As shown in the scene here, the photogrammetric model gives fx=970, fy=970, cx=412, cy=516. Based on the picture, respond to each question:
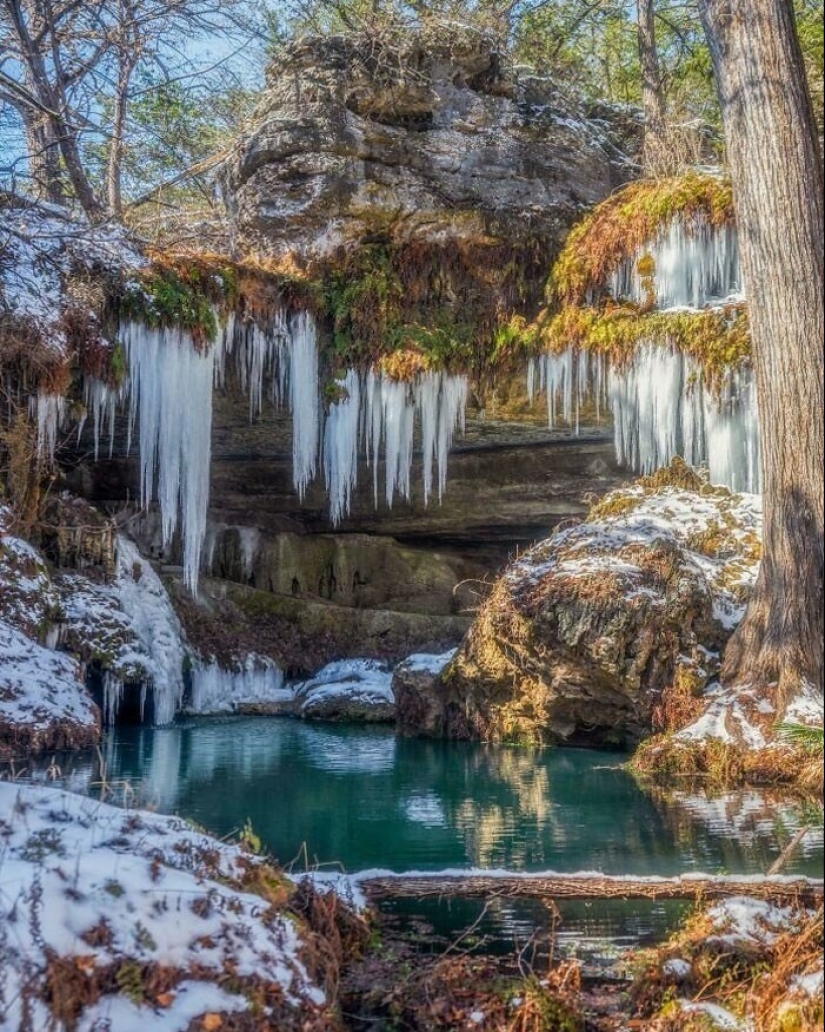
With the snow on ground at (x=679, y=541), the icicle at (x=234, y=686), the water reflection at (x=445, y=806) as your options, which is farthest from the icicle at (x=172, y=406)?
the snow on ground at (x=679, y=541)

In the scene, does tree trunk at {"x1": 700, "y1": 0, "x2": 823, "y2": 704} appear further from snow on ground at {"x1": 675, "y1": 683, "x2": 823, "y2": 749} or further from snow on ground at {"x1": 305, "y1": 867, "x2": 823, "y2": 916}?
snow on ground at {"x1": 305, "y1": 867, "x2": 823, "y2": 916}

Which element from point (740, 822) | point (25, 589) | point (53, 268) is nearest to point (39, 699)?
point (25, 589)

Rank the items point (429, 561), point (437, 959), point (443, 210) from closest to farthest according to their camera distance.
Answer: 1. point (437, 959)
2. point (443, 210)
3. point (429, 561)

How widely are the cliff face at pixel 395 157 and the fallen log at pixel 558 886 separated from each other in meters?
9.80

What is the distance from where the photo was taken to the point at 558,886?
4180 millimetres

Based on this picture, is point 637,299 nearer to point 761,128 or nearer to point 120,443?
point 761,128

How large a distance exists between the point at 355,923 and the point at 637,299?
9.48 metres

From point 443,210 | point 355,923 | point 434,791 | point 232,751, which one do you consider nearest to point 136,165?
point 443,210

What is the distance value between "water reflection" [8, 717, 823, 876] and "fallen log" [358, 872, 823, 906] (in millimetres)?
308

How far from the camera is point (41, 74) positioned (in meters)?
11.8

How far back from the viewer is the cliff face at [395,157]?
12539mm

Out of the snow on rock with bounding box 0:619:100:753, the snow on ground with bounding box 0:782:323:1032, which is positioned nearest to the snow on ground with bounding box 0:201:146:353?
the snow on rock with bounding box 0:619:100:753

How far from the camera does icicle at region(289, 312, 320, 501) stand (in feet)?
39.9

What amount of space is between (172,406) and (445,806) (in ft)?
20.7
